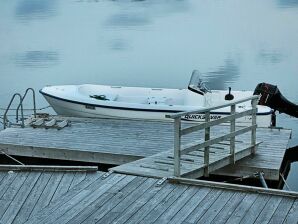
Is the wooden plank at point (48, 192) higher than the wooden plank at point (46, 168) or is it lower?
lower

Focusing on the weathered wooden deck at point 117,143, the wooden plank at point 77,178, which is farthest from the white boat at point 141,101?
the wooden plank at point 77,178

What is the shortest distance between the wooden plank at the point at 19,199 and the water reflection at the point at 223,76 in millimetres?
12972

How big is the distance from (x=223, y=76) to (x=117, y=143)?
1341 cm

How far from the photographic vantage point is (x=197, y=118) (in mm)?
10484

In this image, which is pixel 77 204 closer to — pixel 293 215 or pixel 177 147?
pixel 177 147

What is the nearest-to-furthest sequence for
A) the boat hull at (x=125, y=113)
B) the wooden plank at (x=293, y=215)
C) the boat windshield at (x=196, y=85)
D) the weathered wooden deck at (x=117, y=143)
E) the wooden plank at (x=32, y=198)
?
1. the wooden plank at (x=293, y=215)
2. the wooden plank at (x=32, y=198)
3. the weathered wooden deck at (x=117, y=143)
4. the boat hull at (x=125, y=113)
5. the boat windshield at (x=196, y=85)

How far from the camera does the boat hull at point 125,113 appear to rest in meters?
10.4

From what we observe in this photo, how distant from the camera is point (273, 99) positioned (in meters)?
10.6

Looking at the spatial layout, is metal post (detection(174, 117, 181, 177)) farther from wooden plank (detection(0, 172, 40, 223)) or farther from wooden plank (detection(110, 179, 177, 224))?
wooden plank (detection(0, 172, 40, 223))

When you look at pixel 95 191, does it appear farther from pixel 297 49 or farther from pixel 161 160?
pixel 297 49

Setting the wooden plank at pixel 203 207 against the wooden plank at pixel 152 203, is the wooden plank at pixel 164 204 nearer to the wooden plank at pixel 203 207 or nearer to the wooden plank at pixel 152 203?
the wooden plank at pixel 152 203

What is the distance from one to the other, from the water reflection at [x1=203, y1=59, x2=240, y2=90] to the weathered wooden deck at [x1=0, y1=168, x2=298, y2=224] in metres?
13.0

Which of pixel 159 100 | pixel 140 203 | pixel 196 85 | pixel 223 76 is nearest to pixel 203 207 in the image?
pixel 140 203

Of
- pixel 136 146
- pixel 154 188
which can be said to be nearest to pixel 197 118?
pixel 136 146
